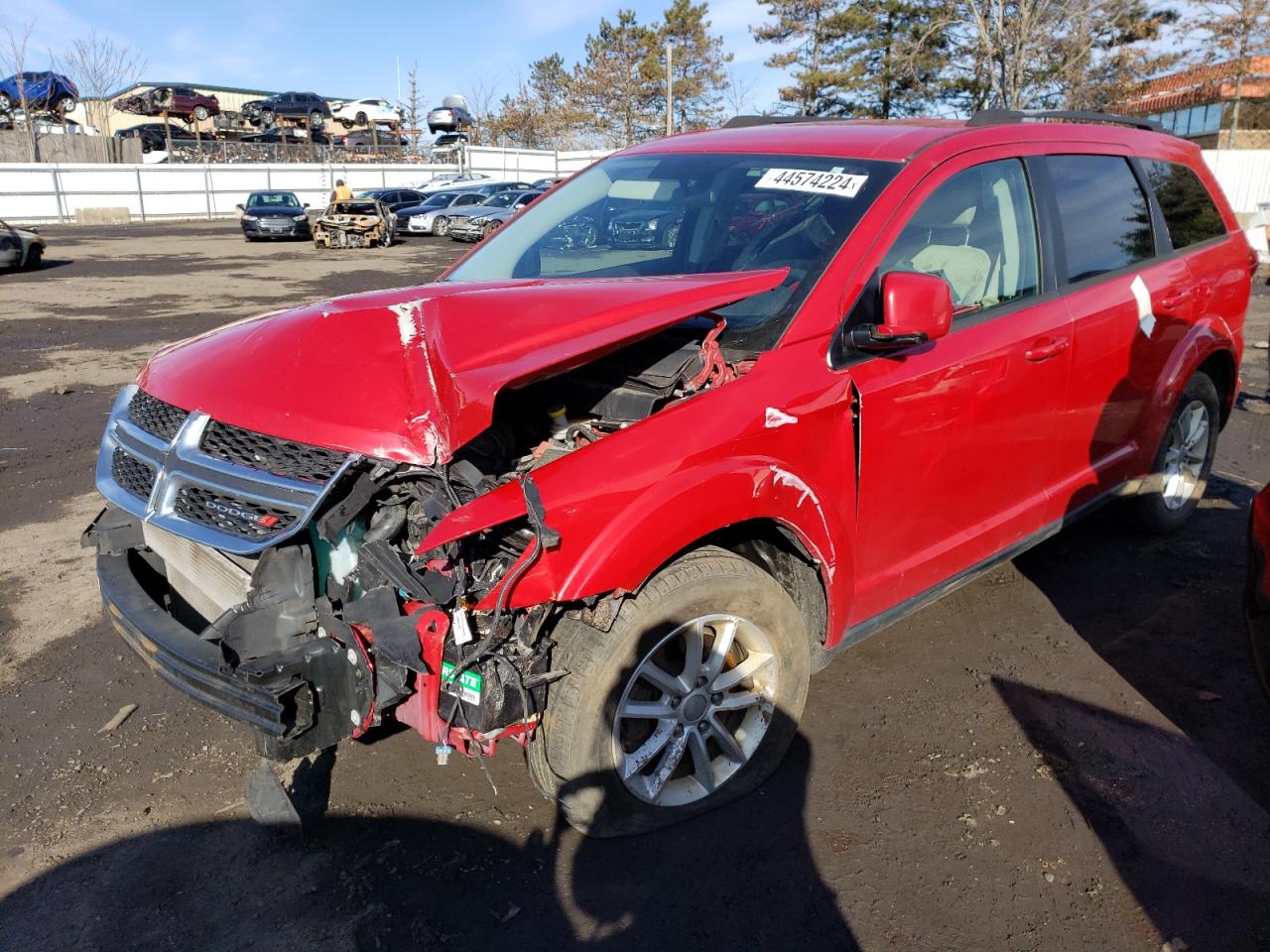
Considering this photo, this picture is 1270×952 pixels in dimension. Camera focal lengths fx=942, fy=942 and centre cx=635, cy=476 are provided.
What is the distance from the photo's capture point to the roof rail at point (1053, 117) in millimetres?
3771

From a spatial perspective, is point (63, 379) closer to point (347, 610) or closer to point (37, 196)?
point (347, 610)

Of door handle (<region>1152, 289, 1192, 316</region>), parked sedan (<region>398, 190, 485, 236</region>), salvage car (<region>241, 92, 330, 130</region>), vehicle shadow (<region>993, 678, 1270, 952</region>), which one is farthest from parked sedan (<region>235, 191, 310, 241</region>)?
vehicle shadow (<region>993, 678, 1270, 952</region>)

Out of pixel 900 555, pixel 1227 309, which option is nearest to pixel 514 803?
pixel 900 555

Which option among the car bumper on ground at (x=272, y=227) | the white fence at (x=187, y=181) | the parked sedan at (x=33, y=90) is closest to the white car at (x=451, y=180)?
the white fence at (x=187, y=181)

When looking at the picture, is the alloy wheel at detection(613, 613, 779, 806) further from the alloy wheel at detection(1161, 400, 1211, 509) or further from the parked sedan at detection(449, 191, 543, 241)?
the parked sedan at detection(449, 191, 543, 241)

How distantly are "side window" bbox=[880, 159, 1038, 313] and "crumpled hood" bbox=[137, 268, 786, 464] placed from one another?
2.10ft

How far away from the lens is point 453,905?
260 centimetres

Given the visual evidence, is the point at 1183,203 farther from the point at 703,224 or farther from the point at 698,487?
the point at 698,487

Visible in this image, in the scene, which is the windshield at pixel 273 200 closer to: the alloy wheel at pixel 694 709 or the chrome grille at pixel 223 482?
the chrome grille at pixel 223 482

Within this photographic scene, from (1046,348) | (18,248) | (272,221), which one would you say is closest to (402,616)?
(1046,348)

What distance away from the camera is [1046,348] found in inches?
140

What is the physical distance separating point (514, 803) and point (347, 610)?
939mm

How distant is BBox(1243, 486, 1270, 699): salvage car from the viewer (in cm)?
311

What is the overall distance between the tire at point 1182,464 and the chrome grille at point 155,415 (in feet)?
14.1
